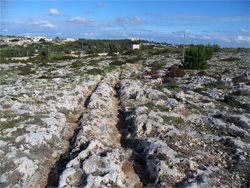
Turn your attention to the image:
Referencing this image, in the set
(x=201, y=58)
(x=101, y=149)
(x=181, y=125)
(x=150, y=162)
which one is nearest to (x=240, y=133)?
(x=181, y=125)

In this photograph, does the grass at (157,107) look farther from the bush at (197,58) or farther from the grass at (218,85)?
the bush at (197,58)

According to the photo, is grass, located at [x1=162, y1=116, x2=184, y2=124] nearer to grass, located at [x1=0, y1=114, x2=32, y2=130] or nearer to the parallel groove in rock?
the parallel groove in rock

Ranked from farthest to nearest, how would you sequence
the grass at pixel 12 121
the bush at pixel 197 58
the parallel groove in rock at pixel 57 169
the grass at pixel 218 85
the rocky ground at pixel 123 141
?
the bush at pixel 197 58, the grass at pixel 218 85, the grass at pixel 12 121, the parallel groove in rock at pixel 57 169, the rocky ground at pixel 123 141

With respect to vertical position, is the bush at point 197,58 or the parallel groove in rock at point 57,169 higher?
the bush at point 197,58

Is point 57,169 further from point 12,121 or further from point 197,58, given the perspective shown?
point 197,58

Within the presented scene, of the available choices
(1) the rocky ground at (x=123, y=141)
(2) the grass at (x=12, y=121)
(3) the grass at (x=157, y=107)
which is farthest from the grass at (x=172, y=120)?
(2) the grass at (x=12, y=121)

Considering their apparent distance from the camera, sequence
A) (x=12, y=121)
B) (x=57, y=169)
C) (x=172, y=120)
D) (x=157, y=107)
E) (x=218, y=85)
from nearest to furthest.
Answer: (x=57, y=169) → (x=12, y=121) → (x=172, y=120) → (x=157, y=107) → (x=218, y=85)

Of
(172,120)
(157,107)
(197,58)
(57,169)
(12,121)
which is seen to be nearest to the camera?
(57,169)

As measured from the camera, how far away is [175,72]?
28266 mm

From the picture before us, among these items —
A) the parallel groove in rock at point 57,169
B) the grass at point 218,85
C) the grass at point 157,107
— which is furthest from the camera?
the grass at point 218,85

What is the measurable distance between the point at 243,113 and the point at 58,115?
14.3m

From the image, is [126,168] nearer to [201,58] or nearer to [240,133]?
[240,133]

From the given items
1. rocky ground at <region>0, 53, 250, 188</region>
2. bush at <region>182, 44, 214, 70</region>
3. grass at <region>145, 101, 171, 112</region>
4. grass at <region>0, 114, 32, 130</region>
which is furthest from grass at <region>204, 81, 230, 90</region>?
grass at <region>0, 114, 32, 130</region>

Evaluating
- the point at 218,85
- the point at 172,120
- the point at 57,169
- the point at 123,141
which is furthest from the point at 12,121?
the point at 218,85
